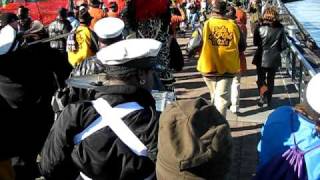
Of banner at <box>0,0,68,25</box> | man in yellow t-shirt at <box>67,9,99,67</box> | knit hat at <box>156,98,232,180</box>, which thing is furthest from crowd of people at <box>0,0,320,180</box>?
banner at <box>0,0,68,25</box>

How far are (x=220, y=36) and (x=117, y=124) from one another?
4.24 m

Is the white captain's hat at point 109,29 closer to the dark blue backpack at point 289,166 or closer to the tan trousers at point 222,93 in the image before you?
the dark blue backpack at point 289,166

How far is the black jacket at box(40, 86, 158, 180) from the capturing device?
2.55 meters

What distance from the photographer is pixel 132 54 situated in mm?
2604

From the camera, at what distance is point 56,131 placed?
268cm

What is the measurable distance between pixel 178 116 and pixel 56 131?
80cm

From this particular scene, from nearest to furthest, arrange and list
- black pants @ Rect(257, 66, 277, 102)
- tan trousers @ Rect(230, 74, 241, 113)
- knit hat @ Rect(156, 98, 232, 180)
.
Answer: knit hat @ Rect(156, 98, 232, 180) → tan trousers @ Rect(230, 74, 241, 113) → black pants @ Rect(257, 66, 277, 102)

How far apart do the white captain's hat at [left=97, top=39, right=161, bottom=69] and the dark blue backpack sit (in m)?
0.80

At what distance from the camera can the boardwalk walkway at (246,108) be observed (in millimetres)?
5992

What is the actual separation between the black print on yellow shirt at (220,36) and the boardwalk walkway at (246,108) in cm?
112

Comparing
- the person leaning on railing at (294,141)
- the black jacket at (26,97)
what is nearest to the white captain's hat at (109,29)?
the black jacket at (26,97)

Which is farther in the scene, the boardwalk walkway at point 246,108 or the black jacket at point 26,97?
the boardwalk walkway at point 246,108

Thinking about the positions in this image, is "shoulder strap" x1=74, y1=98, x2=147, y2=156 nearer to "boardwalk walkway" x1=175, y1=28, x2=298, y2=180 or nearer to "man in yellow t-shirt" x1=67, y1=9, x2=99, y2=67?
"boardwalk walkway" x1=175, y1=28, x2=298, y2=180

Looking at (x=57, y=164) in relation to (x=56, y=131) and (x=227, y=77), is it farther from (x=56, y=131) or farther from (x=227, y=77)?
(x=227, y=77)
